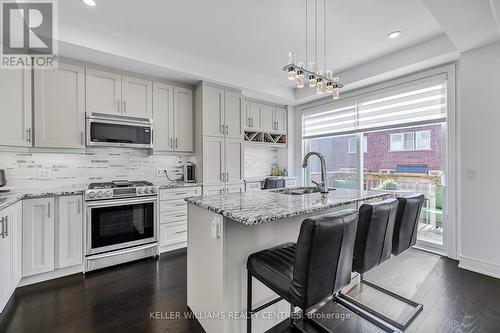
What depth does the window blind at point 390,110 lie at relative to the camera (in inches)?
125

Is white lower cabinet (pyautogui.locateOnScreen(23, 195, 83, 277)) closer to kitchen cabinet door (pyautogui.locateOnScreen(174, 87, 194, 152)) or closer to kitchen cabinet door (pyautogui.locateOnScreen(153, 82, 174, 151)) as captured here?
kitchen cabinet door (pyautogui.locateOnScreen(153, 82, 174, 151))

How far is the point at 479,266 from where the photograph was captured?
2.60m

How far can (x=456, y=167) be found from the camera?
300cm

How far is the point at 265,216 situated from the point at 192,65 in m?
2.91

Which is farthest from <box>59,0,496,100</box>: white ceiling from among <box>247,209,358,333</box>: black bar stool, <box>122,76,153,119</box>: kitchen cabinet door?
<box>247,209,358,333</box>: black bar stool

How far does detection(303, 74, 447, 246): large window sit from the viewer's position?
10.6ft

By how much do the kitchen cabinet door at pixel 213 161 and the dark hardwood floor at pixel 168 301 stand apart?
1.43 m

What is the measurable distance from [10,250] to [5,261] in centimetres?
14

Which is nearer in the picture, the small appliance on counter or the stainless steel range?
the stainless steel range

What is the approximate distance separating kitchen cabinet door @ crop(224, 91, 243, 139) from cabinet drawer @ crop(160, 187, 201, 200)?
1.10 meters

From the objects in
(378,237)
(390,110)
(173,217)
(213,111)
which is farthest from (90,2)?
(390,110)

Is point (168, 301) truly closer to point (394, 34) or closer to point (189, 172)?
point (189, 172)

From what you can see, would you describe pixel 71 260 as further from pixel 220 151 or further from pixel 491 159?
pixel 491 159

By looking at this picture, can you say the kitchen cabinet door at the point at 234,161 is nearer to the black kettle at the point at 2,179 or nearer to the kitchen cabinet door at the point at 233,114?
the kitchen cabinet door at the point at 233,114
